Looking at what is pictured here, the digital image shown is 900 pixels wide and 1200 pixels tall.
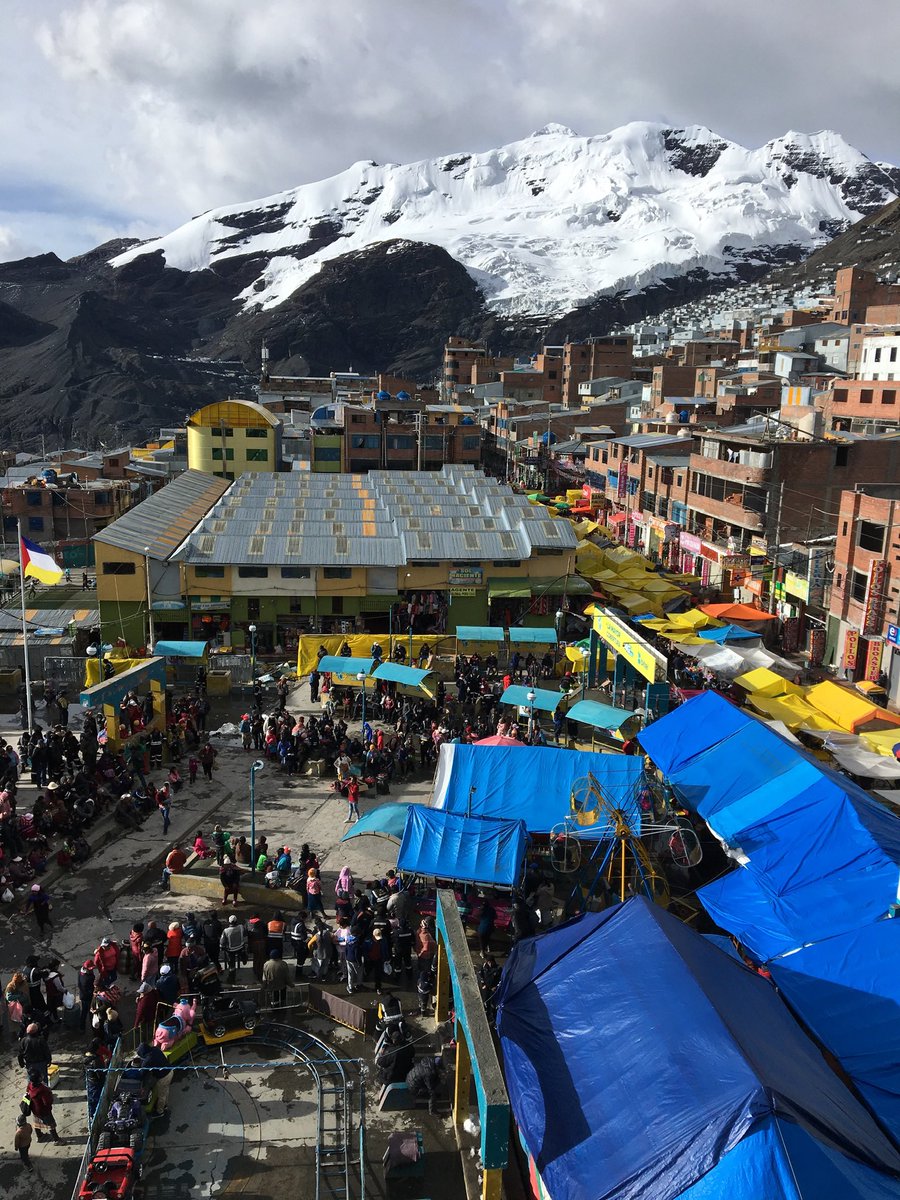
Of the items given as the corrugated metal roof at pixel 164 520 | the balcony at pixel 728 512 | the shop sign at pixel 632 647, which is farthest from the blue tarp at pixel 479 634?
the balcony at pixel 728 512

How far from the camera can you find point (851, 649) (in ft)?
88.9

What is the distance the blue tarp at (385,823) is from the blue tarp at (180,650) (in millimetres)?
11628

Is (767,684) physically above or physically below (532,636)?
above

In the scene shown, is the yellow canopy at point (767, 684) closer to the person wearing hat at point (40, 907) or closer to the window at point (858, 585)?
the window at point (858, 585)

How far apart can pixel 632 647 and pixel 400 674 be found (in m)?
5.85

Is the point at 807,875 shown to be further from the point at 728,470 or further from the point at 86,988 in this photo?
the point at 728,470

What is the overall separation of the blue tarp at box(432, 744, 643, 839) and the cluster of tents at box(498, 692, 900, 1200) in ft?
8.05

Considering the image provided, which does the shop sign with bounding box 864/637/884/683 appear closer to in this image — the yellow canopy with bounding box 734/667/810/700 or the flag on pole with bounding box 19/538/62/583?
the yellow canopy with bounding box 734/667/810/700

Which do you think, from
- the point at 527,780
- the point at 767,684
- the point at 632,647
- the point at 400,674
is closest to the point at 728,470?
the point at 767,684

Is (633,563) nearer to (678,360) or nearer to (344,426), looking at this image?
(344,426)

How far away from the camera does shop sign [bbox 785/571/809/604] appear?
3000cm

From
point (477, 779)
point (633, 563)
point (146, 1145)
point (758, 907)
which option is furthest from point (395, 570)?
point (146, 1145)

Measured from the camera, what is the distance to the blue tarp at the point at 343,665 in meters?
22.9

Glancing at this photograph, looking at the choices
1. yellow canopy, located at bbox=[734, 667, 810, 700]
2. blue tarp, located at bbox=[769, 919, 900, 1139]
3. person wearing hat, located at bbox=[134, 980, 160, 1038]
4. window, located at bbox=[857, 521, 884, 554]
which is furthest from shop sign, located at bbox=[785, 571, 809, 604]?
person wearing hat, located at bbox=[134, 980, 160, 1038]
